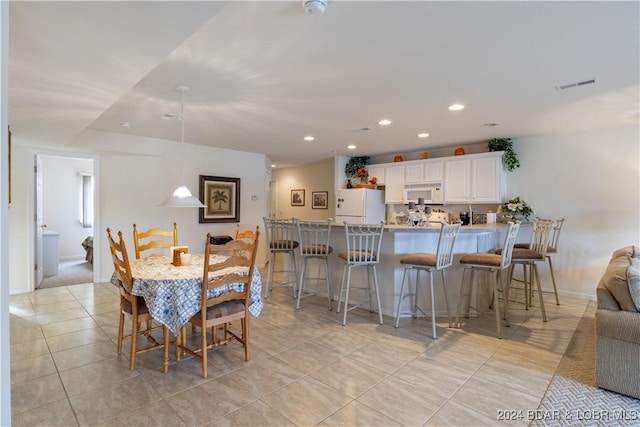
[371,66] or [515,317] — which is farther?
[515,317]

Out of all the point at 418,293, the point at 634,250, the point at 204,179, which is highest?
the point at 204,179

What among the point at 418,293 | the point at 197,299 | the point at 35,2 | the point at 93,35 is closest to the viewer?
the point at 35,2

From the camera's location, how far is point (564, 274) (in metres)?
4.89

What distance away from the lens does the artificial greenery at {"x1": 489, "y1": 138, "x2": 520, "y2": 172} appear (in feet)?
16.9

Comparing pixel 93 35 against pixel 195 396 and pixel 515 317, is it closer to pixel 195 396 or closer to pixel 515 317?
pixel 195 396

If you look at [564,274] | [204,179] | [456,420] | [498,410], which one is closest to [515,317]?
[564,274]

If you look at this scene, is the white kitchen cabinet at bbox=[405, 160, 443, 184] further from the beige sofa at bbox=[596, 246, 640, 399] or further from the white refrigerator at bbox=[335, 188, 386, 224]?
the beige sofa at bbox=[596, 246, 640, 399]

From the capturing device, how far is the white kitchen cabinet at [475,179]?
17.1ft

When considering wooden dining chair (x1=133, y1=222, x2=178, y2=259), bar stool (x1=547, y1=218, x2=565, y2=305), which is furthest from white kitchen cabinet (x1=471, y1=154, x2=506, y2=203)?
wooden dining chair (x1=133, y1=222, x2=178, y2=259)

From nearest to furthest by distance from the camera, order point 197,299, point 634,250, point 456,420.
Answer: point 456,420 < point 197,299 < point 634,250

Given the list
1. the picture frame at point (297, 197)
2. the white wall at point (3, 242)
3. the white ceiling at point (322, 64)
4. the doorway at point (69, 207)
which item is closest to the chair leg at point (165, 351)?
the white wall at point (3, 242)

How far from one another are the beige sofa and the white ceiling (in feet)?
5.55

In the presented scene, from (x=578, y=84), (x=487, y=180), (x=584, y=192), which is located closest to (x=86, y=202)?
(x=487, y=180)

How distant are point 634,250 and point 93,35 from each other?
4798 mm
